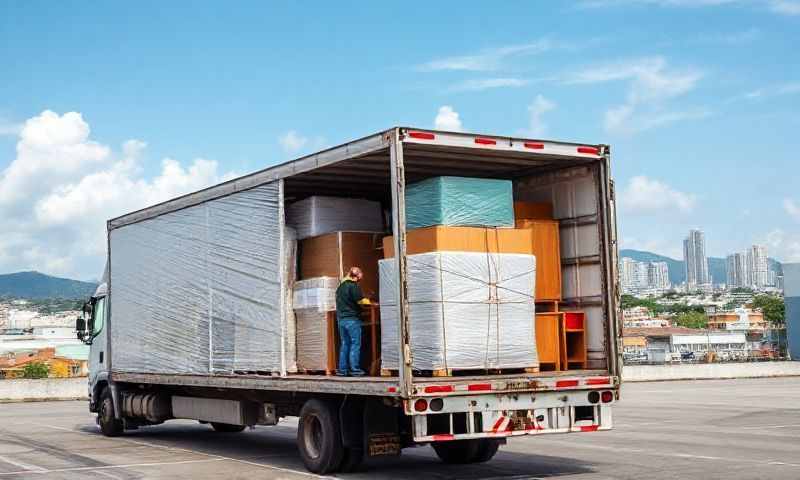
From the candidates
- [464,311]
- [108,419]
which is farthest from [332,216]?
[108,419]

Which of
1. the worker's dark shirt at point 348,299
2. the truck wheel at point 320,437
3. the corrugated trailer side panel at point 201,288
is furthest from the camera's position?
the corrugated trailer side panel at point 201,288

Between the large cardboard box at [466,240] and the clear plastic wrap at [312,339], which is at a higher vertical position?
the large cardboard box at [466,240]

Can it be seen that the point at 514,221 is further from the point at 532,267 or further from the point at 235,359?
the point at 235,359

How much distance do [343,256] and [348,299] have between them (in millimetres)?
823

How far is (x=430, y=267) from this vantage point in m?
10.9

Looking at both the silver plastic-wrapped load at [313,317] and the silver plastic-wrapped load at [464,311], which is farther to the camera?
the silver plastic-wrapped load at [313,317]

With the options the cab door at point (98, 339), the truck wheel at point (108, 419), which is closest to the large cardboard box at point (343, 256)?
the truck wheel at point (108, 419)

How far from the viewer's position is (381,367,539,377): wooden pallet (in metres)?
10.8

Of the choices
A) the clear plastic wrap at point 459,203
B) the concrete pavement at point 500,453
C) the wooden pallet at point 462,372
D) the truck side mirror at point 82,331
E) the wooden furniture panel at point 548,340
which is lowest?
the concrete pavement at point 500,453

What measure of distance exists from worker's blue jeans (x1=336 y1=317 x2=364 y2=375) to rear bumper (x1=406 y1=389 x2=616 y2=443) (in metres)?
1.49

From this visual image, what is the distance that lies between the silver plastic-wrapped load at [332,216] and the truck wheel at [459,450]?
2.86 metres

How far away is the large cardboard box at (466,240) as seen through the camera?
10992 millimetres

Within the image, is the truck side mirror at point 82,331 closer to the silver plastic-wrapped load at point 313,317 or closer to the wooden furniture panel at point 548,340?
the silver plastic-wrapped load at point 313,317

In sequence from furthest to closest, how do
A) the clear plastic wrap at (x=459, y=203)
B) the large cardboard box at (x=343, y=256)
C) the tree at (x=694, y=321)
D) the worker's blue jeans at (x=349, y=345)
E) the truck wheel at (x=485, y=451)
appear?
the tree at (x=694, y=321) → the truck wheel at (x=485, y=451) → the large cardboard box at (x=343, y=256) → the worker's blue jeans at (x=349, y=345) → the clear plastic wrap at (x=459, y=203)
